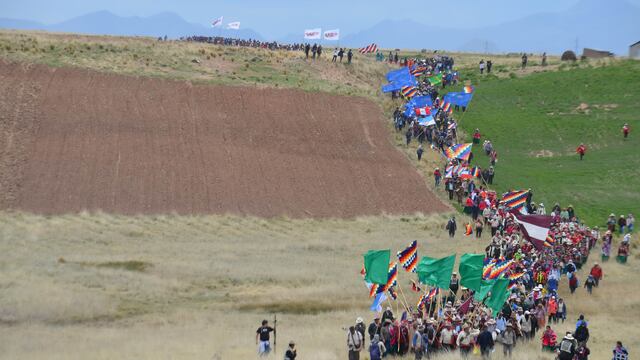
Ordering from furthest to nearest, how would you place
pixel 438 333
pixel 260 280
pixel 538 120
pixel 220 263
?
pixel 538 120
pixel 220 263
pixel 260 280
pixel 438 333

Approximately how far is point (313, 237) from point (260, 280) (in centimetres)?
963

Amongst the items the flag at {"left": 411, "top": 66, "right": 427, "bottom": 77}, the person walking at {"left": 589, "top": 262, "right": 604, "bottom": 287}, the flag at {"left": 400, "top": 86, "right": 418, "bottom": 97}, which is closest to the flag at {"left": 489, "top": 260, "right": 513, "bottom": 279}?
the person walking at {"left": 589, "top": 262, "right": 604, "bottom": 287}

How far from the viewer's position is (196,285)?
110 feet

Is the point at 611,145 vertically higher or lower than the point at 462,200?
higher

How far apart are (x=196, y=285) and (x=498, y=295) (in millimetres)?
12622

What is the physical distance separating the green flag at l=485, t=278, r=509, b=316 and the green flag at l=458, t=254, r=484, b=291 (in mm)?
782

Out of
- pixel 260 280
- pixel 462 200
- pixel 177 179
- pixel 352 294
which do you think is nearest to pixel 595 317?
pixel 352 294

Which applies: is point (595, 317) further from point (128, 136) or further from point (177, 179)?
point (128, 136)

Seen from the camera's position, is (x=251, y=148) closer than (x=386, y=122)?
Yes

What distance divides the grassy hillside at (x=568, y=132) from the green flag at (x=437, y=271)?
78.5 ft

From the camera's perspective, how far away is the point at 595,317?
102 ft

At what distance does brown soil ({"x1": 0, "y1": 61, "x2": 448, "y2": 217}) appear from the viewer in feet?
155

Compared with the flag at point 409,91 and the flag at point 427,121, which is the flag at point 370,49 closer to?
the flag at point 409,91

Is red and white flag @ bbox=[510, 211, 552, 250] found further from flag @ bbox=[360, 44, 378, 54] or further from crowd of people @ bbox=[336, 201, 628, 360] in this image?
flag @ bbox=[360, 44, 378, 54]
